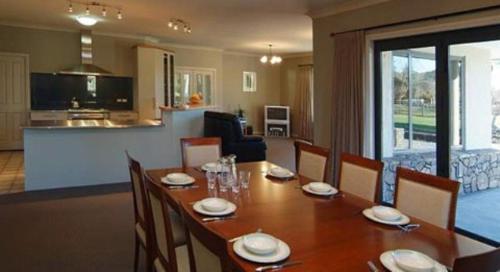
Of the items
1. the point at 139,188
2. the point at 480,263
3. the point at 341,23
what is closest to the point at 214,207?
the point at 139,188

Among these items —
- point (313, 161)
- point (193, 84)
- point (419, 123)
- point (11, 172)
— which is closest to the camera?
point (313, 161)

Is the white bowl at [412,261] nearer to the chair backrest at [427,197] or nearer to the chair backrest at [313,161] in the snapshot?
the chair backrest at [427,197]

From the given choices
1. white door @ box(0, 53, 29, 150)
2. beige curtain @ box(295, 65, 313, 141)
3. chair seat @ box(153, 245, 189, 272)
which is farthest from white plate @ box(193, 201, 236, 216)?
beige curtain @ box(295, 65, 313, 141)

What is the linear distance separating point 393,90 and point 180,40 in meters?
5.90

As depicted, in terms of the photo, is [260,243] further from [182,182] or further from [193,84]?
[193,84]

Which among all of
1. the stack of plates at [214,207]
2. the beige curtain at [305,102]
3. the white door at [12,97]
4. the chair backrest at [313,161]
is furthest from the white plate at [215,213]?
the beige curtain at [305,102]

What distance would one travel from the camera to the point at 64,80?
8.25m

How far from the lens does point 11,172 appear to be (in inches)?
245

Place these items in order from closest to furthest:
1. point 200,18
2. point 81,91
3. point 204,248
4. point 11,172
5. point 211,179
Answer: point 204,248 < point 211,179 < point 11,172 < point 200,18 < point 81,91

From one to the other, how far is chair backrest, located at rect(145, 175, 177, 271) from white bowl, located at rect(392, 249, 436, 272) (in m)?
1.01

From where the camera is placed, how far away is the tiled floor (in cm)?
529

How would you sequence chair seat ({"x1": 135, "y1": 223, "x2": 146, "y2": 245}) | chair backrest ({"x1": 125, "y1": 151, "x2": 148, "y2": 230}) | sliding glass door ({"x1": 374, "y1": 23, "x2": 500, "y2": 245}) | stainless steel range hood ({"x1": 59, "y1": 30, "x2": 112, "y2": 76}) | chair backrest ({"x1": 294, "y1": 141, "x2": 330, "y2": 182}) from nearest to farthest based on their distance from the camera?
chair backrest ({"x1": 125, "y1": 151, "x2": 148, "y2": 230}) < chair seat ({"x1": 135, "y1": 223, "x2": 146, "y2": 245}) < chair backrest ({"x1": 294, "y1": 141, "x2": 330, "y2": 182}) < sliding glass door ({"x1": 374, "y1": 23, "x2": 500, "y2": 245}) < stainless steel range hood ({"x1": 59, "y1": 30, "x2": 112, "y2": 76})

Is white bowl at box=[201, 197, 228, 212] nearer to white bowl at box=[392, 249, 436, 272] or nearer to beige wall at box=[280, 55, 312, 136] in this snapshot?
white bowl at box=[392, 249, 436, 272]

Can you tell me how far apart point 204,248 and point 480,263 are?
32.1 inches
